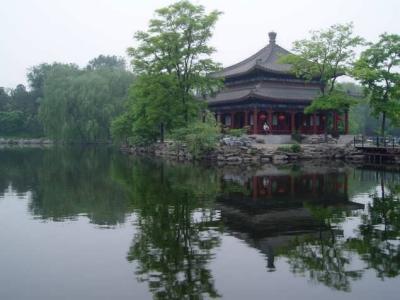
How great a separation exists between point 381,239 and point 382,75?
2778cm

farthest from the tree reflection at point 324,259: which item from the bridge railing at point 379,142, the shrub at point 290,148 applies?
the bridge railing at point 379,142

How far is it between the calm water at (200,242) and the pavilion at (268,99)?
21.2 metres

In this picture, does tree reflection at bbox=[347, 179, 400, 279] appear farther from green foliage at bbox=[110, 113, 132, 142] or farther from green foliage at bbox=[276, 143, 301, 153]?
green foliage at bbox=[110, 113, 132, 142]

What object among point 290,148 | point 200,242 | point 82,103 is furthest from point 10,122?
point 200,242

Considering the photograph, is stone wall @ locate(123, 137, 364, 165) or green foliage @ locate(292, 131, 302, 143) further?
green foliage @ locate(292, 131, 302, 143)

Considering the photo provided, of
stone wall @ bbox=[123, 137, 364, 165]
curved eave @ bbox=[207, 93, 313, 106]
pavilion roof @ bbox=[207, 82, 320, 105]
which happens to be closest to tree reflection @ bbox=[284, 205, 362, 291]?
stone wall @ bbox=[123, 137, 364, 165]

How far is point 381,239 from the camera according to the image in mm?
10898

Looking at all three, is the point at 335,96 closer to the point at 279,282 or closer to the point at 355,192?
the point at 355,192

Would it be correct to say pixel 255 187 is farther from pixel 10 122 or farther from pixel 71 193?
pixel 10 122

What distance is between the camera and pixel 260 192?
59.7 ft

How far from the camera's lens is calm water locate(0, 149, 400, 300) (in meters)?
7.84

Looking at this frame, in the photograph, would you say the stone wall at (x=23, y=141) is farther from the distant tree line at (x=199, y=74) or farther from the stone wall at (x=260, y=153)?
the stone wall at (x=260, y=153)

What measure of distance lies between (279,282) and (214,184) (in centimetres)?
1236

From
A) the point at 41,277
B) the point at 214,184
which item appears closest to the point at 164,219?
the point at 41,277
